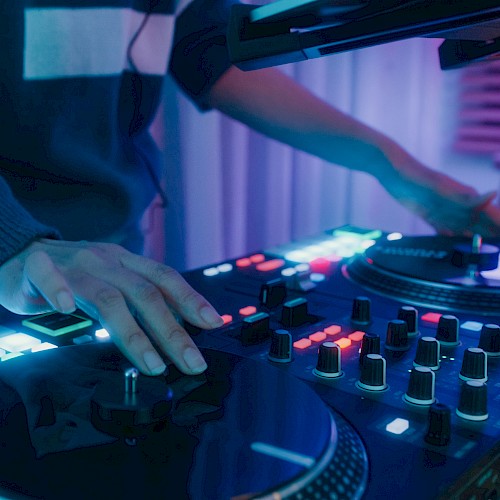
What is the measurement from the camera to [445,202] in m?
1.37

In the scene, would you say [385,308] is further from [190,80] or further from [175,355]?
[190,80]

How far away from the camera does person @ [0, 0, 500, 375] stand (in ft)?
3.87

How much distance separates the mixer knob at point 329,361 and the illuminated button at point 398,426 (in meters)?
0.11

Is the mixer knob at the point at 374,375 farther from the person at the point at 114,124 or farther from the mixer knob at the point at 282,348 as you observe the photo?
the person at the point at 114,124

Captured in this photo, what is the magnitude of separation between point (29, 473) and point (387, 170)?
44.9 inches

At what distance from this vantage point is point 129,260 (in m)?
0.75

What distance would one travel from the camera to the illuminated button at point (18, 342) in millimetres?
760

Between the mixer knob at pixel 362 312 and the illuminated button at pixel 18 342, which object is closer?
the illuminated button at pixel 18 342

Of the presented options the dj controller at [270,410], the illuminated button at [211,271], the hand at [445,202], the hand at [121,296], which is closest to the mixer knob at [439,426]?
the dj controller at [270,410]

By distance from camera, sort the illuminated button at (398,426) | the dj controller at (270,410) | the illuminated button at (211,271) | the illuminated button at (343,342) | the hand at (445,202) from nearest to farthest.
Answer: the dj controller at (270,410), the illuminated button at (398,426), the illuminated button at (343,342), the illuminated button at (211,271), the hand at (445,202)

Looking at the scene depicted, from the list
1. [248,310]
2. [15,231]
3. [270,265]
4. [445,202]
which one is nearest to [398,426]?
[248,310]

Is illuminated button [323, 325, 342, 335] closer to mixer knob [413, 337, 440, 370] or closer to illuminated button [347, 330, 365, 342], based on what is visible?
illuminated button [347, 330, 365, 342]

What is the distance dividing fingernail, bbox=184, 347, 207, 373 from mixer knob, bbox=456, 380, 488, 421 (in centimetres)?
24

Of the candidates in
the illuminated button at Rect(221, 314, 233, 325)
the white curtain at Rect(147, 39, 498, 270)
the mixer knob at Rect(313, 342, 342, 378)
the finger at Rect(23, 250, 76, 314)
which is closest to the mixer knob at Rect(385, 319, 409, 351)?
the mixer knob at Rect(313, 342, 342, 378)
